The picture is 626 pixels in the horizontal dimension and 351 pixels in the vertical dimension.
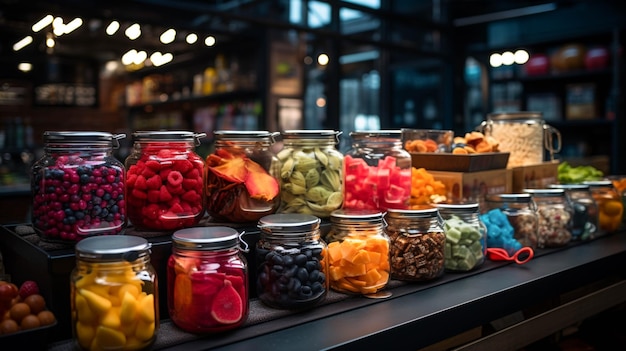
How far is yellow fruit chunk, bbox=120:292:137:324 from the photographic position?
942 mm

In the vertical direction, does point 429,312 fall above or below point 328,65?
below

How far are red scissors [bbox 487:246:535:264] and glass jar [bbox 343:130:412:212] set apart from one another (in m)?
0.33

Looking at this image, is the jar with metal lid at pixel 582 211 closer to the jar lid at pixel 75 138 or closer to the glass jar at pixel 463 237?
the glass jar at pixel 463 237

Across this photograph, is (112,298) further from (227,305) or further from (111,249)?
(227,305)

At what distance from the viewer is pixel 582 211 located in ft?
6.52

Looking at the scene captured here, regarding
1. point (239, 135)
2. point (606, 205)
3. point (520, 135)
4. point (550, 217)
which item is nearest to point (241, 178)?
point (239, 135)

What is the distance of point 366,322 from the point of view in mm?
1164

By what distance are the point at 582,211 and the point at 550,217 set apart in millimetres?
221

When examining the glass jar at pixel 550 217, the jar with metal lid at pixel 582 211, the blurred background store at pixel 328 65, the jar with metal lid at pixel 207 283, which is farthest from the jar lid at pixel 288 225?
the blurred background store at pixel 328 65

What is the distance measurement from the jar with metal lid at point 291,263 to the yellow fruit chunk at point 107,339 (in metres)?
0.35

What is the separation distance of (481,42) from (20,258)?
5812mm

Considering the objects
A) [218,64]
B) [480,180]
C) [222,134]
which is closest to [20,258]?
[222,134]

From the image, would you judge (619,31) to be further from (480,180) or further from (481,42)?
(480,180)

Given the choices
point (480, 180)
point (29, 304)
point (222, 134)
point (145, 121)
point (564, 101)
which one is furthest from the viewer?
point (145, 121)
